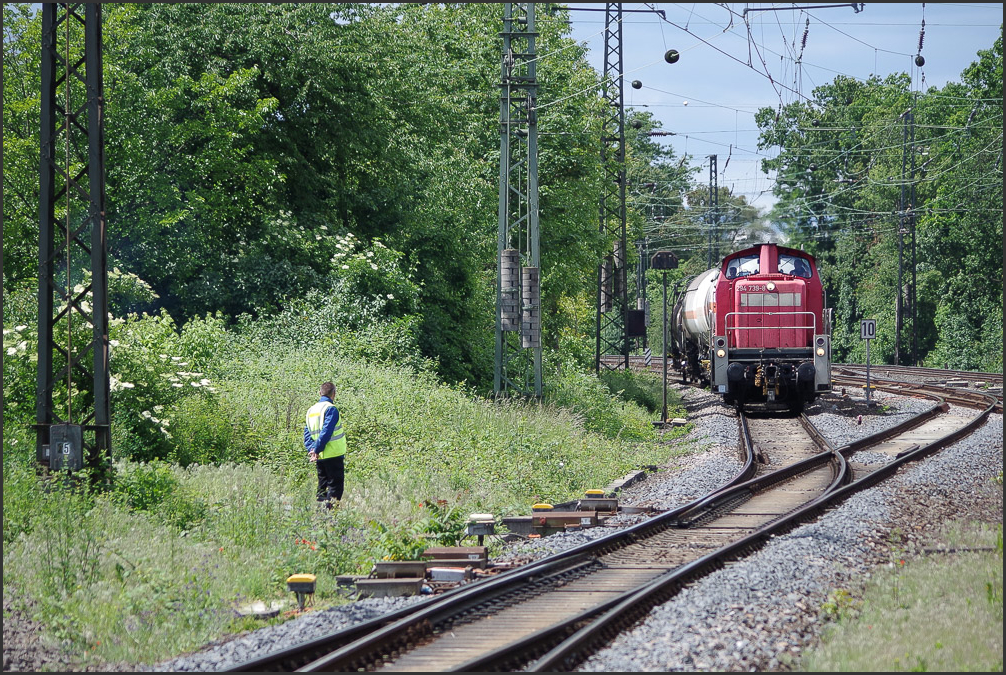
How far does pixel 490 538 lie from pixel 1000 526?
6.13 metres

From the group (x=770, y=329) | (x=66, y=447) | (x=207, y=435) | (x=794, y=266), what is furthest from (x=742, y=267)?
(x=66, y=447)

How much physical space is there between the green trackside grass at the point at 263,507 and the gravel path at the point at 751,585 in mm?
665

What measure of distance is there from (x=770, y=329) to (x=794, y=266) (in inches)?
68.6

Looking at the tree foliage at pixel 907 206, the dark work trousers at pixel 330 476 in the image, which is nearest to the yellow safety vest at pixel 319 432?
the dark work trousers at pixel 330 476

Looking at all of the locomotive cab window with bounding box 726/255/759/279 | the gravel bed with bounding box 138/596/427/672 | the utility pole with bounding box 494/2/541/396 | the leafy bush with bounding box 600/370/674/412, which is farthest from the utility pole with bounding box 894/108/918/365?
the gravel bed with bounding box 138/596/427/672

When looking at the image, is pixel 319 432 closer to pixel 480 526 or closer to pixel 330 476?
pixel 330 476

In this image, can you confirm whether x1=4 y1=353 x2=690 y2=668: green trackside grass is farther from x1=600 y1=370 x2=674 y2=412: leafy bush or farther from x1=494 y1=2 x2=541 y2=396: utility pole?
x1=600 y1=370 x2=674 y2=412: leafy bush

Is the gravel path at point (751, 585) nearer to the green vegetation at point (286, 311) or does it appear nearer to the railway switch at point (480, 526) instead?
the railway switch at point (480, 526)

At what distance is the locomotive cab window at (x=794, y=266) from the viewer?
76.7 ft

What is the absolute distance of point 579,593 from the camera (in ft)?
29.4

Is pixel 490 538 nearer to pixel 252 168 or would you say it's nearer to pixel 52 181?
pixel 52 181

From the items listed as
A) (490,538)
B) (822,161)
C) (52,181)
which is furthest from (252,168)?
(822,161)

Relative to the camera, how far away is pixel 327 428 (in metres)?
12.2

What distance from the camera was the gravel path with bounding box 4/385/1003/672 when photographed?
6965mm
